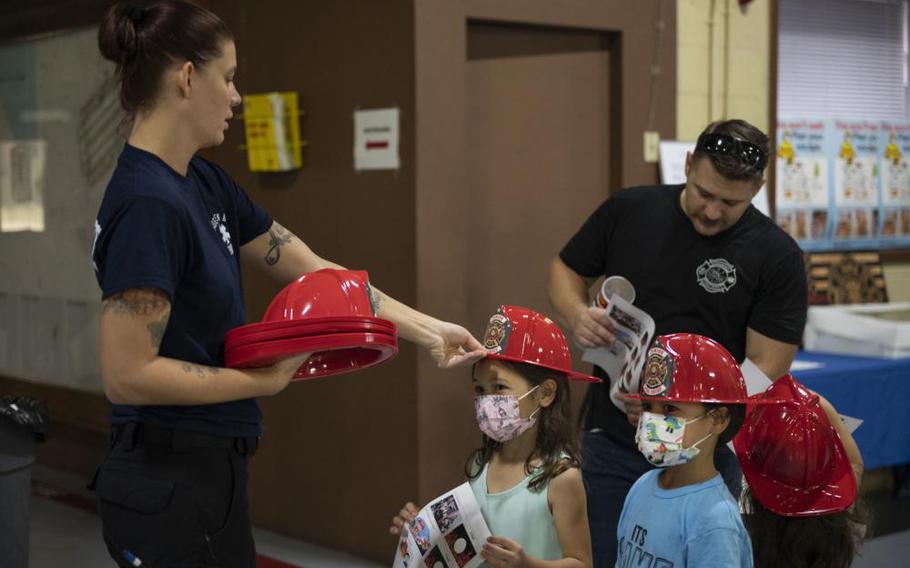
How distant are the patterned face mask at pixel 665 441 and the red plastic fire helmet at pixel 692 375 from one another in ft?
0.16

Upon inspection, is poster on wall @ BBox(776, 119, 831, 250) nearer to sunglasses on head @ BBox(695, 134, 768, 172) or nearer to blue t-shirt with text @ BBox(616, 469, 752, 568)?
sunglasses on head @ BBox(695, 134, 768, 172)

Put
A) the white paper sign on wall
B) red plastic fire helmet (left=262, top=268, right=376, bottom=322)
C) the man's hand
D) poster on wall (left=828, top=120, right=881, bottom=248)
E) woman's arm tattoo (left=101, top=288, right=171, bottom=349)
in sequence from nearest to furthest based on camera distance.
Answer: woman's arm tattoo (left=101, top=288, right=171, bottom=349)
red plastic fire helmet (left=262, top=268, right=376, bottom=322)
the man's hand
the white paper sign on wall
poster on wall (left=828, top=120, right=881, bottom=248)

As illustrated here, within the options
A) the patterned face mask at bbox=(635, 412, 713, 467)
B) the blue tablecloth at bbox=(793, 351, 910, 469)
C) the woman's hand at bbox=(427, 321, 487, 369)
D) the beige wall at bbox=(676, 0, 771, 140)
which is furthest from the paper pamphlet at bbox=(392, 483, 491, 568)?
the beige wall at bbox=(676, 0, 771, 140)

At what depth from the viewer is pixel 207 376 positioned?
1938 mm

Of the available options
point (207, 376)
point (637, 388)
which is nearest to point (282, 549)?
point (637, 388)

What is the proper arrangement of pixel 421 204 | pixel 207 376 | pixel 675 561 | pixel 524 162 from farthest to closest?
1. pixel 524 162
2. pixel 421 204
3. pixel 675 561
4. pixel 207 376

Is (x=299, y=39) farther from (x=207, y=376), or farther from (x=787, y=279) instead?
(x=207, y=376)

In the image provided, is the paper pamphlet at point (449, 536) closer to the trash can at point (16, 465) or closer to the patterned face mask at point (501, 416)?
the patterned face mask at point (501, 416)

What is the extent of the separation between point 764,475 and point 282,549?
9.17ft

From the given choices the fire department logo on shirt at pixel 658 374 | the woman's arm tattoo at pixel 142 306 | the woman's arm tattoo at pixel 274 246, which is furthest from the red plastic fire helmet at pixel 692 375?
the woman's arm tattoo at pixel 142 306

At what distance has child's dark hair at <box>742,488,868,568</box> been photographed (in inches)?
106

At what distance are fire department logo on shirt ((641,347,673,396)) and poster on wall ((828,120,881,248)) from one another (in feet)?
13.5

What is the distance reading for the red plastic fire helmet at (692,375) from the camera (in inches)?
98.3

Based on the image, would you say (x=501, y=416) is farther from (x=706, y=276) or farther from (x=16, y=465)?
(x=16, y=465)
